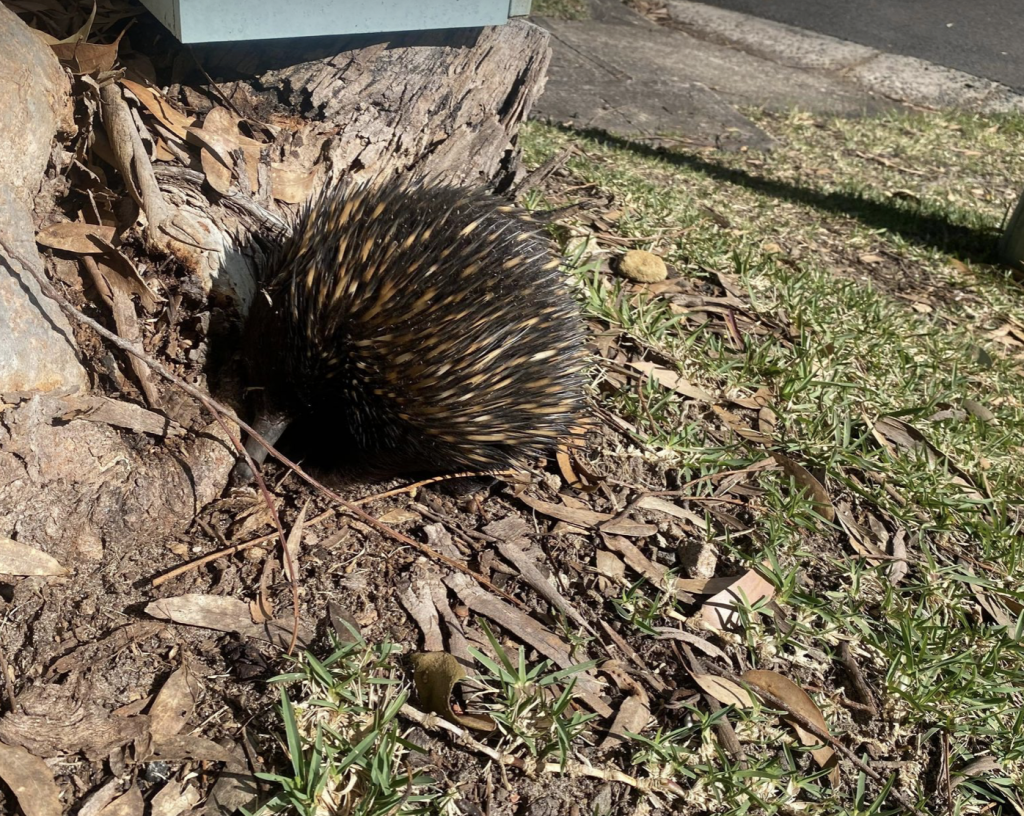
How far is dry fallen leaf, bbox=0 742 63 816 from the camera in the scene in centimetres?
168

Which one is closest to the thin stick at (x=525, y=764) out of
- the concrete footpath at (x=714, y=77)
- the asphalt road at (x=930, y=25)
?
the concrete footpath at (x=714, y=77)

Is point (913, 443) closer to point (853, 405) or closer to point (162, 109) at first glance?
point (853, 405)


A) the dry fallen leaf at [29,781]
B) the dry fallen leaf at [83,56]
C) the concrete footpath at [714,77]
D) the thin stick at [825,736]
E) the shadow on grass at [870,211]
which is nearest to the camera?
the dry fallen leaf at [29,781]

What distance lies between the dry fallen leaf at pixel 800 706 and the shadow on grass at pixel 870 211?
3.31 meters

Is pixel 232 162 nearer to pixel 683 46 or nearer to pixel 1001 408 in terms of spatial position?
pixel 1001 408

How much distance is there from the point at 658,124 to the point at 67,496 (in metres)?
4.47

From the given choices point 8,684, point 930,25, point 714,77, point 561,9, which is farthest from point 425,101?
point 930,25

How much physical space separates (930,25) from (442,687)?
926 centimetres

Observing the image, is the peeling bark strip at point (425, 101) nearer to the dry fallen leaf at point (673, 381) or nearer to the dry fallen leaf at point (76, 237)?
the dry fallen leaf at point (76, 237)

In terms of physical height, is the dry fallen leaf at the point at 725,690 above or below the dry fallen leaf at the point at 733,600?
below

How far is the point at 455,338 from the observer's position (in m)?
2.42

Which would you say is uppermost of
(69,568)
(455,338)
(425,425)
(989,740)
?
(455,338)

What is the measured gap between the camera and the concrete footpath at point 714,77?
5809 millimetres

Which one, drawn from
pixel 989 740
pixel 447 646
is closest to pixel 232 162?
pixel 447 646
